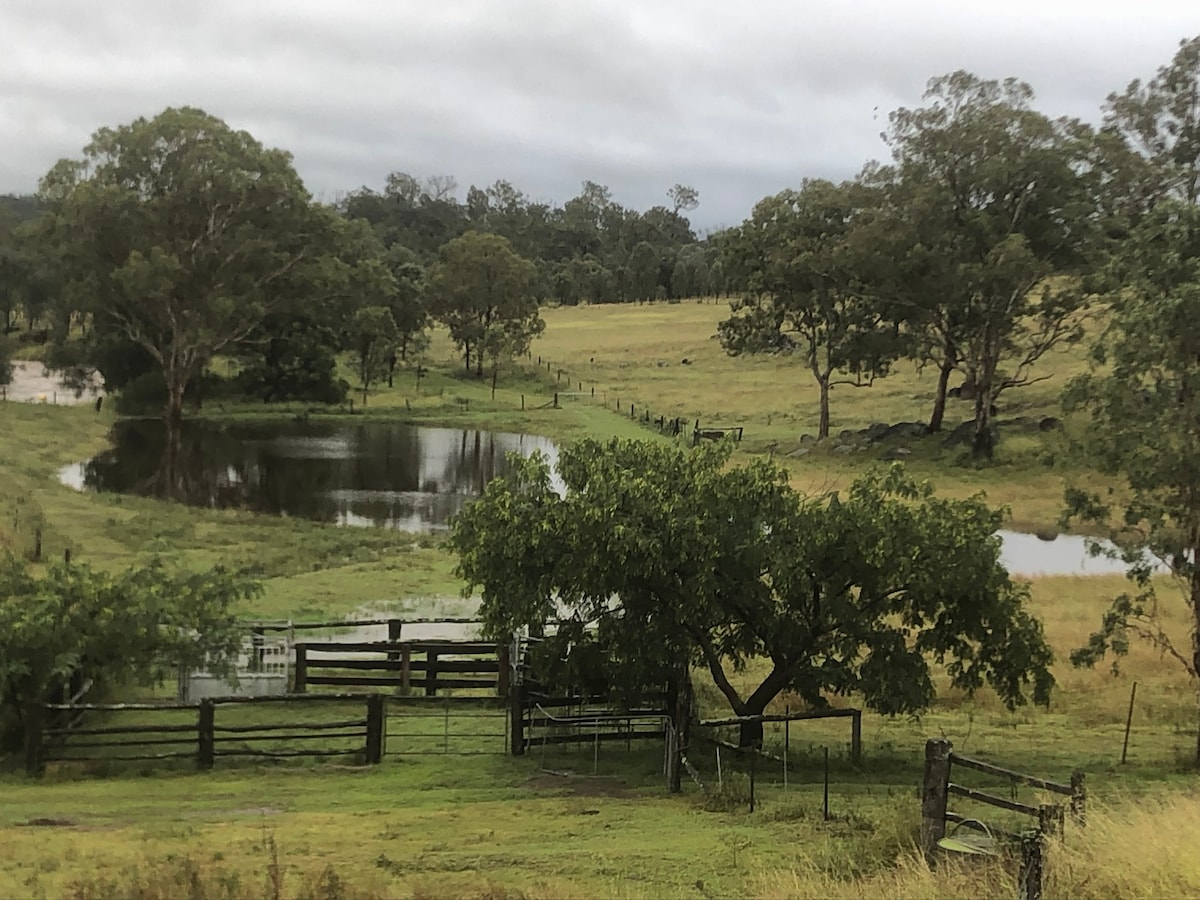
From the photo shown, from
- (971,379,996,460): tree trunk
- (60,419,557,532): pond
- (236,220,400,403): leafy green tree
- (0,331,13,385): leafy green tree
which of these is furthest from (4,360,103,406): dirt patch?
(971,379,996,460): tree trunk

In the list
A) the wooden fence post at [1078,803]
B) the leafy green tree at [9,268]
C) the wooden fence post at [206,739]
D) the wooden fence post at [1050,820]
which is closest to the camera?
the wooden fence post at [1050,820]

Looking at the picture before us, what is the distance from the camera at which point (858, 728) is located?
16.2 metres

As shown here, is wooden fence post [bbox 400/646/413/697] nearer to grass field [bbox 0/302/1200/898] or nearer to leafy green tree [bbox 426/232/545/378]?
grass field [bbox 0/302/1200/898]

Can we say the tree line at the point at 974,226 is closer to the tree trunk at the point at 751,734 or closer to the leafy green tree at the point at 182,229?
the leafy green tree at the point at 182,229

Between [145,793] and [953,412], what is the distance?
5452 centimetres

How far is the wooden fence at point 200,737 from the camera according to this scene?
597 inches

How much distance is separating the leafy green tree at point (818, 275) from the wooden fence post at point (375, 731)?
40.9 m

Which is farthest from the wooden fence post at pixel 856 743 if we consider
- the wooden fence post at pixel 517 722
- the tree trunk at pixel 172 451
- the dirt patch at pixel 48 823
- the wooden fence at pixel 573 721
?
the tree trunk at pixel 172 451

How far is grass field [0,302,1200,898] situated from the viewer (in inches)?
345

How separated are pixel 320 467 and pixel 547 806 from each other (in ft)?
120

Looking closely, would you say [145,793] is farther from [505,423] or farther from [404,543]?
[505,423]

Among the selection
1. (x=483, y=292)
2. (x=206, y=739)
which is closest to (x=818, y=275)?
(x=483, y=292)

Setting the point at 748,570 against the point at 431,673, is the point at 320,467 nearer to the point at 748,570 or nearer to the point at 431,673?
the point at 431,673

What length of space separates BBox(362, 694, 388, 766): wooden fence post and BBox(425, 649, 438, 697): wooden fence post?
120 inches
